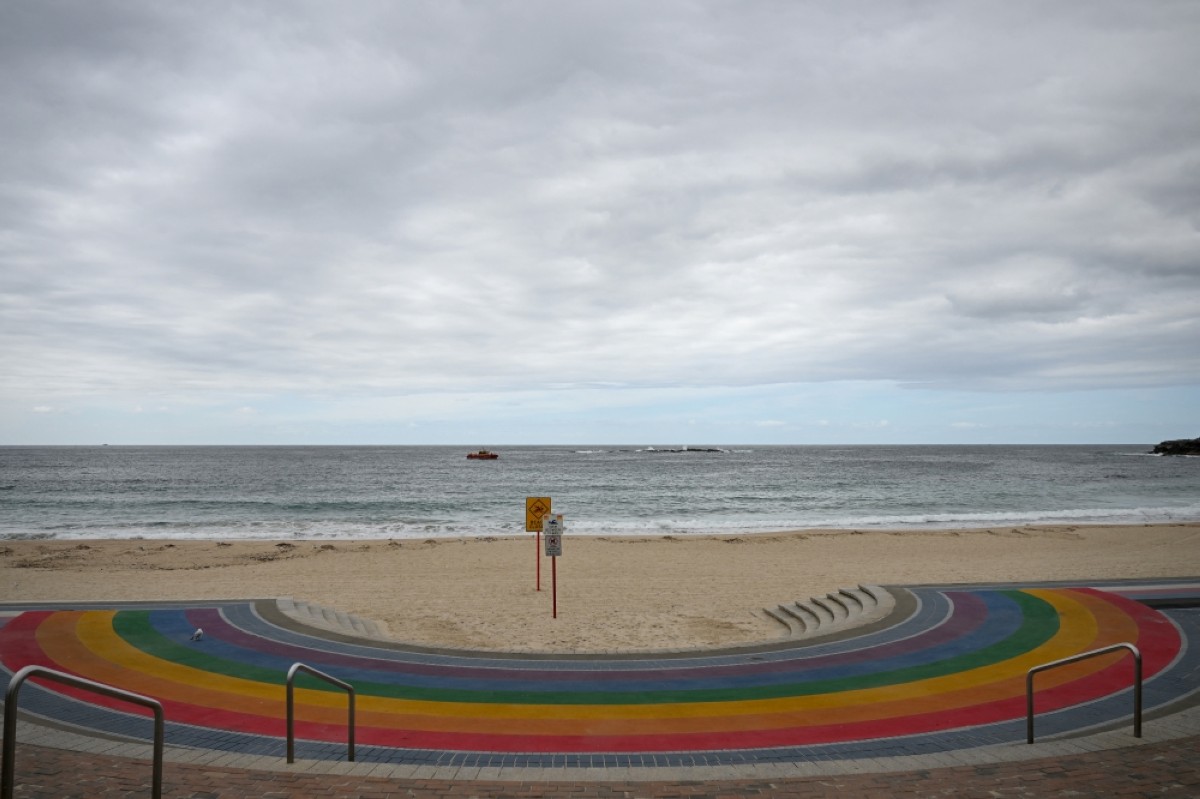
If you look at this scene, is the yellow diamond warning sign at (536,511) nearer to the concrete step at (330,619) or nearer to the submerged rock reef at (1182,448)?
the concrete step at (330,619)

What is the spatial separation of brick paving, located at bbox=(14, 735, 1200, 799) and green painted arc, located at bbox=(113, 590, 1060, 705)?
9.98 ft

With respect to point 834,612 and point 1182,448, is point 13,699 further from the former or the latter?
point 1182,448

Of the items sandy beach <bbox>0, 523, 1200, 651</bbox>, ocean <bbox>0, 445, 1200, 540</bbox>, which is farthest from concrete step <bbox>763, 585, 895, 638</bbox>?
ocean <bbox>0, 445, 1200, 540</bbox>

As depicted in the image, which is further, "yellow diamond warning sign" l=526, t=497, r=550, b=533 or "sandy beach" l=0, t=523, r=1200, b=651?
"yellow diamond warning sign" l=526, t=497, r=550, b=533

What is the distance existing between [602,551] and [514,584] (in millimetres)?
7673

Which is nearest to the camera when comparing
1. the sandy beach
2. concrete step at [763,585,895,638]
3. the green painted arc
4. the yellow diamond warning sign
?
the green painted arc

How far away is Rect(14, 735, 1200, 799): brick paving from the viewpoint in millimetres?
6375

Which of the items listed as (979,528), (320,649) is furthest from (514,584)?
(979,528)

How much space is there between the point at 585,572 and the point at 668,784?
17911 millimetres

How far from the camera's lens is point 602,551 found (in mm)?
29578

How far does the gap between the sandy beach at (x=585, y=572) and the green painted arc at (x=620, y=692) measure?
4434 millimetres

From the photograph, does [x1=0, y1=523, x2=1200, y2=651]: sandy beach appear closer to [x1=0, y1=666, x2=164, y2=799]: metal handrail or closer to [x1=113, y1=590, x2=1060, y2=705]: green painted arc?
[x1=113, y1=590, x2=1060, y2=705]: green painted arc

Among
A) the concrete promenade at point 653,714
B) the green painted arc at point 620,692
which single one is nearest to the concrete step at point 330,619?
the concrete promenade at point 653,714

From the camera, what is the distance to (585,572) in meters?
24.6
